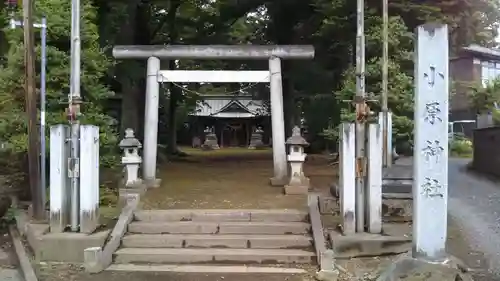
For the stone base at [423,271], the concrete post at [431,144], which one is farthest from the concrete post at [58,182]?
the concrete post at [431,144]

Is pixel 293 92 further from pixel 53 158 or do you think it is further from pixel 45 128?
pixel 53 158

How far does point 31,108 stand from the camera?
35.5ft

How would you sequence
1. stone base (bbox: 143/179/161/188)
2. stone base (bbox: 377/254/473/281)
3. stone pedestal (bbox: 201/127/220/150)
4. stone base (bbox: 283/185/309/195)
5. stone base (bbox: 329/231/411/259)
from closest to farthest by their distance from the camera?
stone base (bbox: 377/254/473/281), stone base (bbox: 329/231/411/259), stone base (bbox: 283/185/309/195), stone base (bbox: 143/179/161/188), stone pedestal (bbox: 201/127/220/150)

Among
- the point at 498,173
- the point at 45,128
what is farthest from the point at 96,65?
the point at 498,173

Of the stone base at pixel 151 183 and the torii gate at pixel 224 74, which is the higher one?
the torii gate at pixel 224 74

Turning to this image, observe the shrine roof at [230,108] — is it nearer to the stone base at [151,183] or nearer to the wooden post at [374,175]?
the stone base at [151,183]

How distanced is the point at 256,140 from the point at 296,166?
29372mm

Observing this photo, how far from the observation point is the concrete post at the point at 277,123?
1439 cm

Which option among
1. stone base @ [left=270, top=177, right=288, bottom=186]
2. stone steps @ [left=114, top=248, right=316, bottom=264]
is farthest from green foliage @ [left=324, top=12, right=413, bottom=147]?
stone steps @ [left=114, top=248, right=316, bottom=264]

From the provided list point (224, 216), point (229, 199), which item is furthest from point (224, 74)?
point (224, 216)

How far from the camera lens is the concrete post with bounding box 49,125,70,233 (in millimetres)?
9555

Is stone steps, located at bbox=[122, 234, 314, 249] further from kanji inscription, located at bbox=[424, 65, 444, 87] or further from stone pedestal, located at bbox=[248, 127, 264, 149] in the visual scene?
stone pedestal, located at bbox=[248, 127, 264, 149]

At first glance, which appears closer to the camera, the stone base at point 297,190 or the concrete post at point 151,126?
the stone base at point 297,190

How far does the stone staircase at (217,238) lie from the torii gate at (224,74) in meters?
3.83
